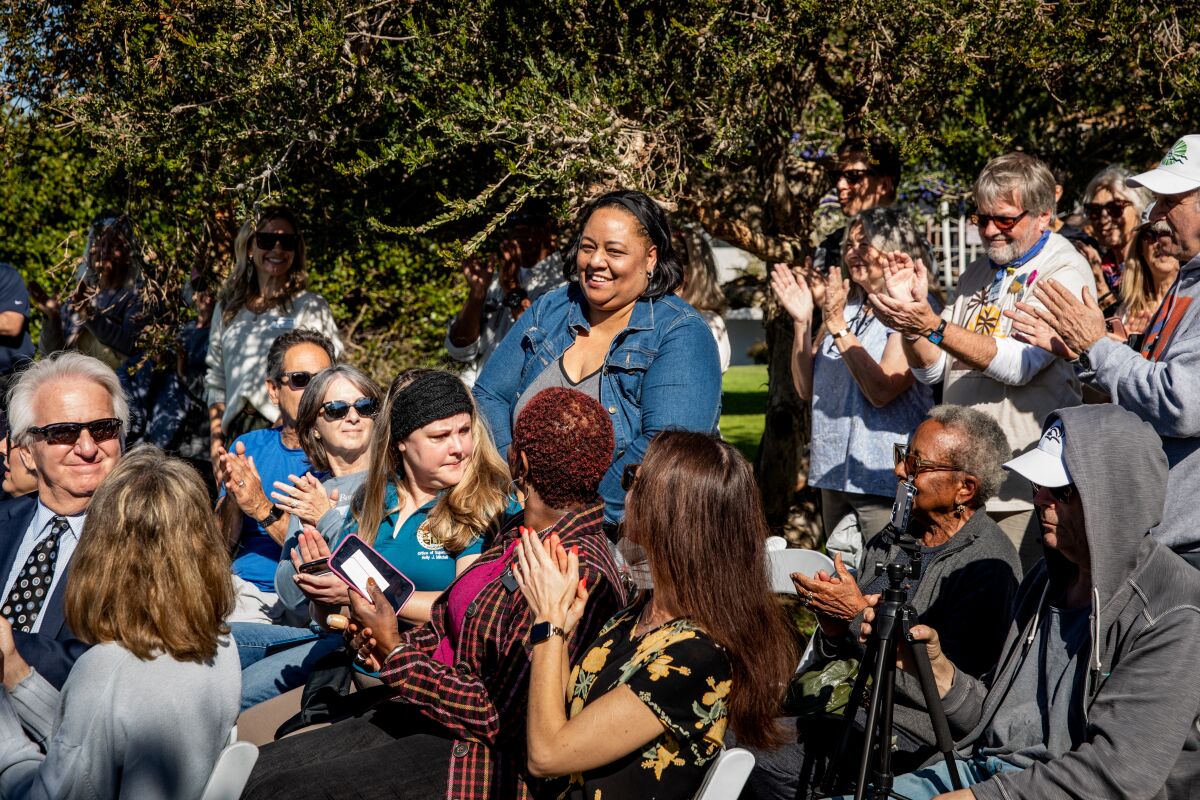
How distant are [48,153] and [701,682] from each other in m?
7.43

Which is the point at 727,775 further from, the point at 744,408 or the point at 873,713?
the point at 744,408

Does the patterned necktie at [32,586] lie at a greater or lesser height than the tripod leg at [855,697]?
greater

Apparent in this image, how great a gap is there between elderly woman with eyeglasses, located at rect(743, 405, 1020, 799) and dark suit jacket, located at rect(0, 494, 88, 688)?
2.00m

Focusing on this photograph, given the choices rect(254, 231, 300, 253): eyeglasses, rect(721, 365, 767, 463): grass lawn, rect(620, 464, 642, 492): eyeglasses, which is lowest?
rect(721, 365, 767, 463): grass lawn

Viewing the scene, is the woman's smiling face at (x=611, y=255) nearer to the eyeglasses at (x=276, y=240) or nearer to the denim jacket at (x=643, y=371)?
the denim jacket at (x=643, y=371)

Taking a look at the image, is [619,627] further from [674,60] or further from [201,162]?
[201,162]

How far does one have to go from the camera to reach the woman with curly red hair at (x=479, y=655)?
2867mm

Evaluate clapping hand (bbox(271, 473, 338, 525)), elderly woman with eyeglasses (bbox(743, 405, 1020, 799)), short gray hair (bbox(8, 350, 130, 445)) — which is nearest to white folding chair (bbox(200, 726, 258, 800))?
clapping hand (bbox(271, 473, 338, 525))

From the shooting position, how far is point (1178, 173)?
3.44m

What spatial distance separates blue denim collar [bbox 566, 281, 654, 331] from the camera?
13.3 ft

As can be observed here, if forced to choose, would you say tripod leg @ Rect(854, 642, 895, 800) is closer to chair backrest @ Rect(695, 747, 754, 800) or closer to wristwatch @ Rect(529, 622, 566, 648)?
chair backrest @ Rect(695, 747, 754, 800)

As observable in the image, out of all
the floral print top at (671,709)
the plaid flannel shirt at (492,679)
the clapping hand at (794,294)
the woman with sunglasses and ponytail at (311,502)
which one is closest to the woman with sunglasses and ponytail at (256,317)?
the woman with sunglasses and ponytail at (311,502)

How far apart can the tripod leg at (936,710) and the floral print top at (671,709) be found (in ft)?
1.77

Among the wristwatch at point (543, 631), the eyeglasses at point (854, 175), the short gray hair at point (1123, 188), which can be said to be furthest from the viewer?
the short gray hair at point (1123, 188)
